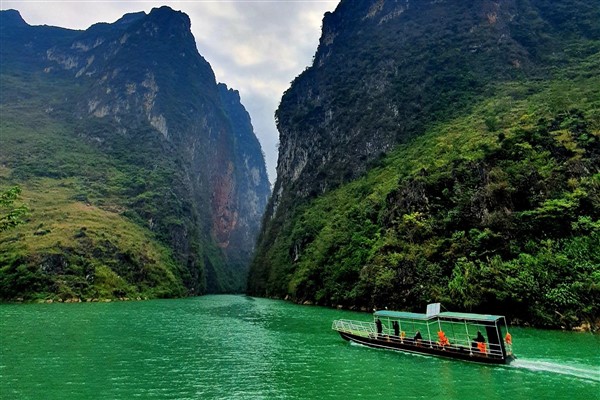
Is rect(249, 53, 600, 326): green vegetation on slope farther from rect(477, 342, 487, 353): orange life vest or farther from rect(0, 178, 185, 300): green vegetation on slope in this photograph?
rect(0, 178, 185, 300): green vegetation on slope

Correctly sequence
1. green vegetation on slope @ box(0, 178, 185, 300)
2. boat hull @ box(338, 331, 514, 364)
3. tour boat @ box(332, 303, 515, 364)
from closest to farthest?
tour boat @ box(332, 303, 515, 364)
boat hull @ box(338, 331, 514, 364)
green vegetation on slope @ box(0, 178, 185, 300)

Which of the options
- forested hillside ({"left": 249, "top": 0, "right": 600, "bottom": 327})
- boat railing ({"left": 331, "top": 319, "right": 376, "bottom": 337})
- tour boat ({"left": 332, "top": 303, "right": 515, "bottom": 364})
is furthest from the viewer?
forested hillside ({"left": 249, "top": 0, "right": 600, "bottom": 327})

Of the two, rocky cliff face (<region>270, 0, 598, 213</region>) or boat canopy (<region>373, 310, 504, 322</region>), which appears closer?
boat canopy (<region>373, 310, 504, 322</region>)

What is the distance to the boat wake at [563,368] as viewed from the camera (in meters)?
19.9

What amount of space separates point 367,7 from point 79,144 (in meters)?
111

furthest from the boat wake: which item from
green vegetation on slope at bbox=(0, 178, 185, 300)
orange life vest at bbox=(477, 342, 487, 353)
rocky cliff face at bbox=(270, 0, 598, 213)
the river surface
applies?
green vegetation on slope at bbox=(0, 178, 185, 300)

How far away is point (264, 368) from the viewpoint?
22938 mm

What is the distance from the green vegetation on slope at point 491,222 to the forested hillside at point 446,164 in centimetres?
A: 17

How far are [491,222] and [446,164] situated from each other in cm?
1421

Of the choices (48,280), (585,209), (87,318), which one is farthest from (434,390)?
(48,280)

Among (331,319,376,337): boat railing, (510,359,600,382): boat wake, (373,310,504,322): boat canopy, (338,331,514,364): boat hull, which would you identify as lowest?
(510,359,600,382): boat wake

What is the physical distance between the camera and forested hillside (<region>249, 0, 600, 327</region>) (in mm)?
39656

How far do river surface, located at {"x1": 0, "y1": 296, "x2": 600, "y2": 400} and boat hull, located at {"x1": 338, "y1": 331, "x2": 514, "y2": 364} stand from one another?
0.50 m

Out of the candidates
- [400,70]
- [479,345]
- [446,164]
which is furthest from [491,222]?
[400,70]
